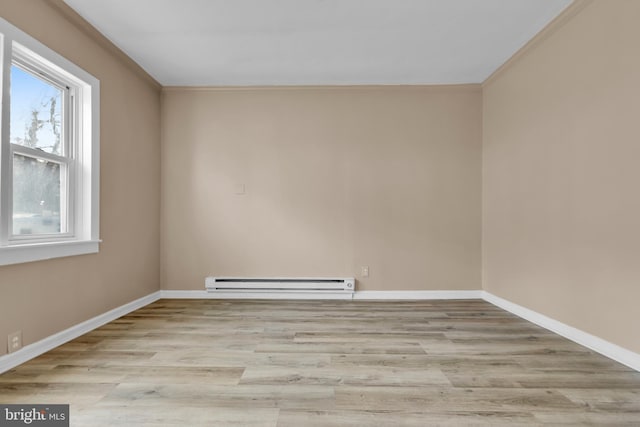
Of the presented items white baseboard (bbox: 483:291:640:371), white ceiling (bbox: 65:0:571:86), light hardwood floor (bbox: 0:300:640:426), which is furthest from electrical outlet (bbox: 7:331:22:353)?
white baseboard (bbox: 483:291:640:371)

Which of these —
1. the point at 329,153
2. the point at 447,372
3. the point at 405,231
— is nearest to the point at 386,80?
the point at 329,153

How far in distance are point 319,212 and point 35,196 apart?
273cm

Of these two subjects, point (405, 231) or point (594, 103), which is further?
point (405, 231)

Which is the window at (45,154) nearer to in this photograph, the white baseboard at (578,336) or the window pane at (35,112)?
the window pane at (35,112)

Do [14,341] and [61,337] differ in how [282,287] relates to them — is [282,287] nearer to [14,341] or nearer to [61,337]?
[61,337]

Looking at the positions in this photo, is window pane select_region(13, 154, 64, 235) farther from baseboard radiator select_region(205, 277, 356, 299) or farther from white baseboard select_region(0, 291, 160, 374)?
baseboard radiator select_region(205, 277, 356, 299)

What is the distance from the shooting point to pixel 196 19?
2.76 metres

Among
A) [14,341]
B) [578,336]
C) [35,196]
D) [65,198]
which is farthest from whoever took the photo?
[65,198]

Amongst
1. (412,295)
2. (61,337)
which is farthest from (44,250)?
(412,295)

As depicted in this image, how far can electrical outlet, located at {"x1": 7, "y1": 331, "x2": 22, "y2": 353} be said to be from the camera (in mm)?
2143

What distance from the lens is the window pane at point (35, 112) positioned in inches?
91.4

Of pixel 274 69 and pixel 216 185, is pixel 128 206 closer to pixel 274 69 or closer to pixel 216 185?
Answer: pixel 216 185

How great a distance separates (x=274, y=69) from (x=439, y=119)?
7.02 ft

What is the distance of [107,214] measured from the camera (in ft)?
→ 10.3
